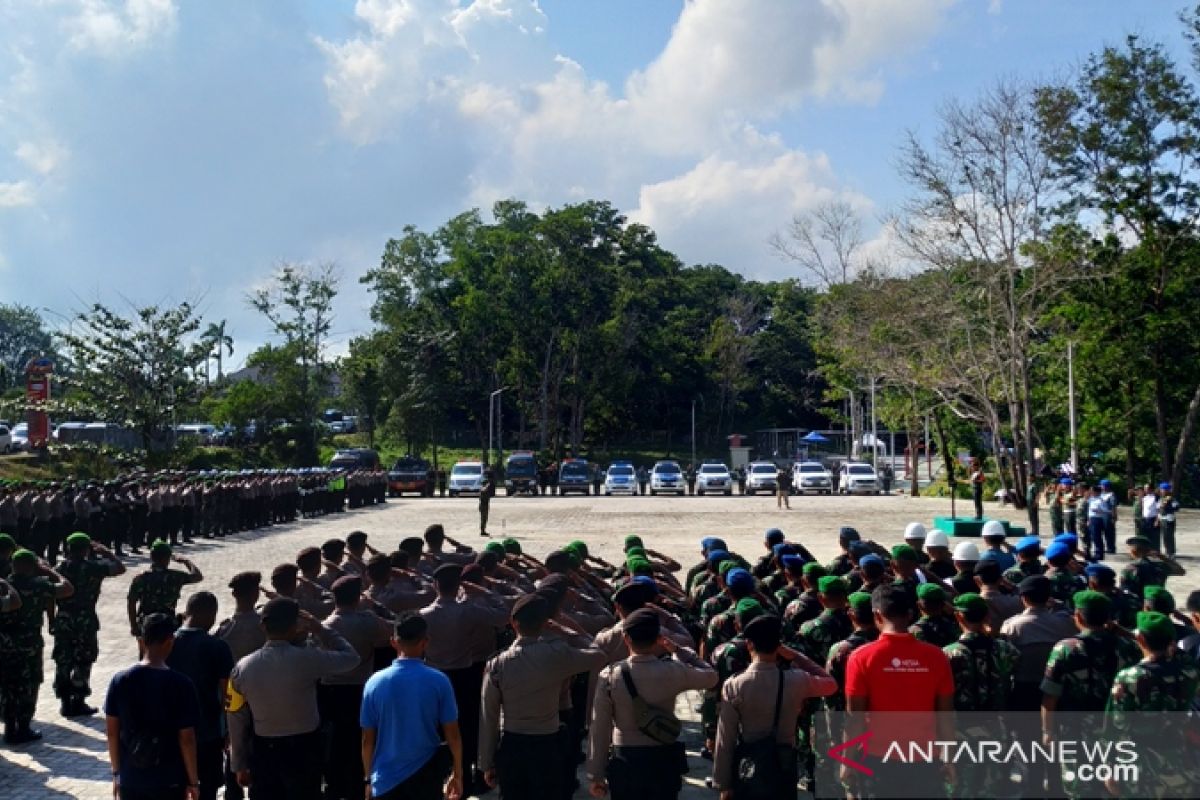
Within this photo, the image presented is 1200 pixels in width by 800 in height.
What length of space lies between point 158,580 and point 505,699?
4853mm

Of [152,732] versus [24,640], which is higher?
[152,732]

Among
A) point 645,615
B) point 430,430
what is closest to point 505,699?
point 645,615

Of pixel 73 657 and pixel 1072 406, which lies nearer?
pixel 73 657

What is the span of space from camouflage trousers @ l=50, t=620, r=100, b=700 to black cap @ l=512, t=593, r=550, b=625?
6.04 metres

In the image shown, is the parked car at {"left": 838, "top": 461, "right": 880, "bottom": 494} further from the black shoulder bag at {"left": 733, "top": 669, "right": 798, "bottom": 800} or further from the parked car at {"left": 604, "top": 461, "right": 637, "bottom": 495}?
the black shoulder bag at {"left": 733, "top": 669, "right": 798, "bottom": 800}

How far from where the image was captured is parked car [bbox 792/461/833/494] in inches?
1788

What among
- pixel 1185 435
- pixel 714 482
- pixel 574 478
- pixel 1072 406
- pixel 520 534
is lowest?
pixel 520 534

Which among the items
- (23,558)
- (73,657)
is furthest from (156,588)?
(73,657)

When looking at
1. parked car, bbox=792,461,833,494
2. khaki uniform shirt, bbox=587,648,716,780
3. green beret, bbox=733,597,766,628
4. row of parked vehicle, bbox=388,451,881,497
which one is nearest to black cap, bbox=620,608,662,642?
khaki uniform shirt, bbox=587,648,716,780

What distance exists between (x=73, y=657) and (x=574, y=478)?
121 feet

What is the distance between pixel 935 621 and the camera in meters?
6.70

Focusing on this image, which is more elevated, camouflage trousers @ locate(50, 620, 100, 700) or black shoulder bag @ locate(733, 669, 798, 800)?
black shoulder bag @ locate(733, 669, 798, 800)

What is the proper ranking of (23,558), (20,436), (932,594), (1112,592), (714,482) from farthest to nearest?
(20,436) → (714,482) → (23,558) → (1112,592) → (932,594)

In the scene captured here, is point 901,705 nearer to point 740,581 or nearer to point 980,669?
point 980,669
